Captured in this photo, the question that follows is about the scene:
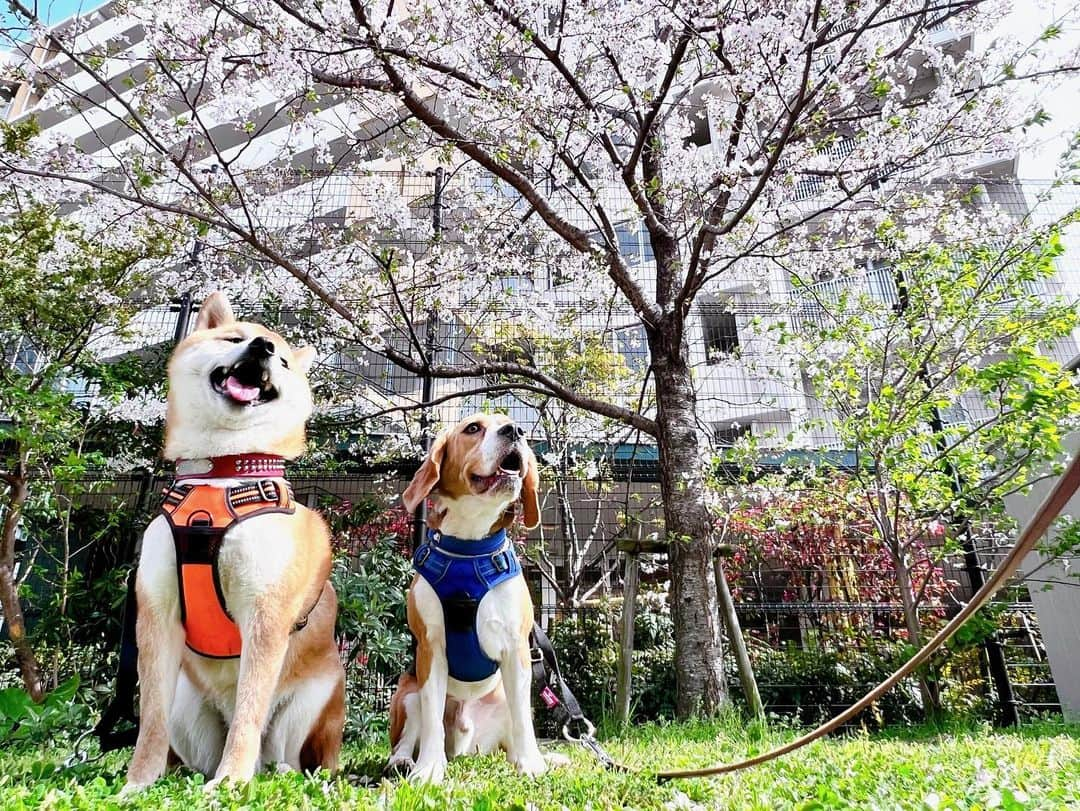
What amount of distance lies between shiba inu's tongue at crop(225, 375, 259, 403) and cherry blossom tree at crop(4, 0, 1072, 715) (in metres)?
3.16

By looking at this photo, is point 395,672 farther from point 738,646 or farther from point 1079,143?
point 1079,143

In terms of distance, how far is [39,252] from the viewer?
601 cm

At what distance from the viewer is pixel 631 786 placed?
198cm

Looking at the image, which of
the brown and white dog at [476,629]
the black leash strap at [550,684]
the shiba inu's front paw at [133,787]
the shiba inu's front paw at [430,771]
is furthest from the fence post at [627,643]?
the shiba inu's front paw at [133,787]

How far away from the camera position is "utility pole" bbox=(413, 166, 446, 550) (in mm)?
5676

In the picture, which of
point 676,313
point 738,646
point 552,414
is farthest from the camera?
→ point 552,414

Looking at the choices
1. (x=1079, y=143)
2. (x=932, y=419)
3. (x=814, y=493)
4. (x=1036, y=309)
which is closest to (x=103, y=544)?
(x=814, y=493)

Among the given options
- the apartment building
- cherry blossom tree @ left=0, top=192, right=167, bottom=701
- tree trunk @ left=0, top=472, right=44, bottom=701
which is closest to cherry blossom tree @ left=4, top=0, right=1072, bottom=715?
the apartment building

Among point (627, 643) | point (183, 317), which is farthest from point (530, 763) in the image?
point (183, 317)

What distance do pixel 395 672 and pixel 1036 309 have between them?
264 inches

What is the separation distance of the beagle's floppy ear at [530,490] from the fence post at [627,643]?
90.6 inches

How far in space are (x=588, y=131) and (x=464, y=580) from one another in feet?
13.3

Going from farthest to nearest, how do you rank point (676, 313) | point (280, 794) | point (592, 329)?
point (592, 329)
point (676, 313)
point (280, 794)

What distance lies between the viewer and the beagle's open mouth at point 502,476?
2.72m
